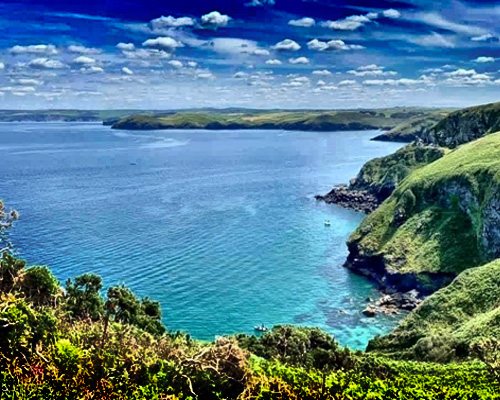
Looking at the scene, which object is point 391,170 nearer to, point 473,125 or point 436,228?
point 473,125

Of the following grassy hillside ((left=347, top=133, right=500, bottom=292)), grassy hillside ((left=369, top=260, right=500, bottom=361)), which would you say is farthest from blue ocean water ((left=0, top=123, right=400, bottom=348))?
grassy hillside ((left=369, top=260, right=500, bottom=361))

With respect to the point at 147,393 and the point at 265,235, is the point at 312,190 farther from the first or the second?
the point at 147,393

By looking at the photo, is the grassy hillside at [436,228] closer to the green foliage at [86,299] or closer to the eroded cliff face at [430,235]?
the eroded cliff face at [430,235]

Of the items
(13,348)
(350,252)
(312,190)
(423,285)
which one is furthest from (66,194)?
(13,348)

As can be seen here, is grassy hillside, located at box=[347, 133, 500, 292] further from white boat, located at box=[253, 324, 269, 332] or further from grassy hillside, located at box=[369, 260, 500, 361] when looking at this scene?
white boat, located at box=[253, 324, 269, 332]

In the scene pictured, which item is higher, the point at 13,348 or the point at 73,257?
the point at 13,348

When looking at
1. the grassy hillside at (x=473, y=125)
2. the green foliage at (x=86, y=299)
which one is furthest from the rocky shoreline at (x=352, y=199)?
the green foliage at (x=86, y=299)
